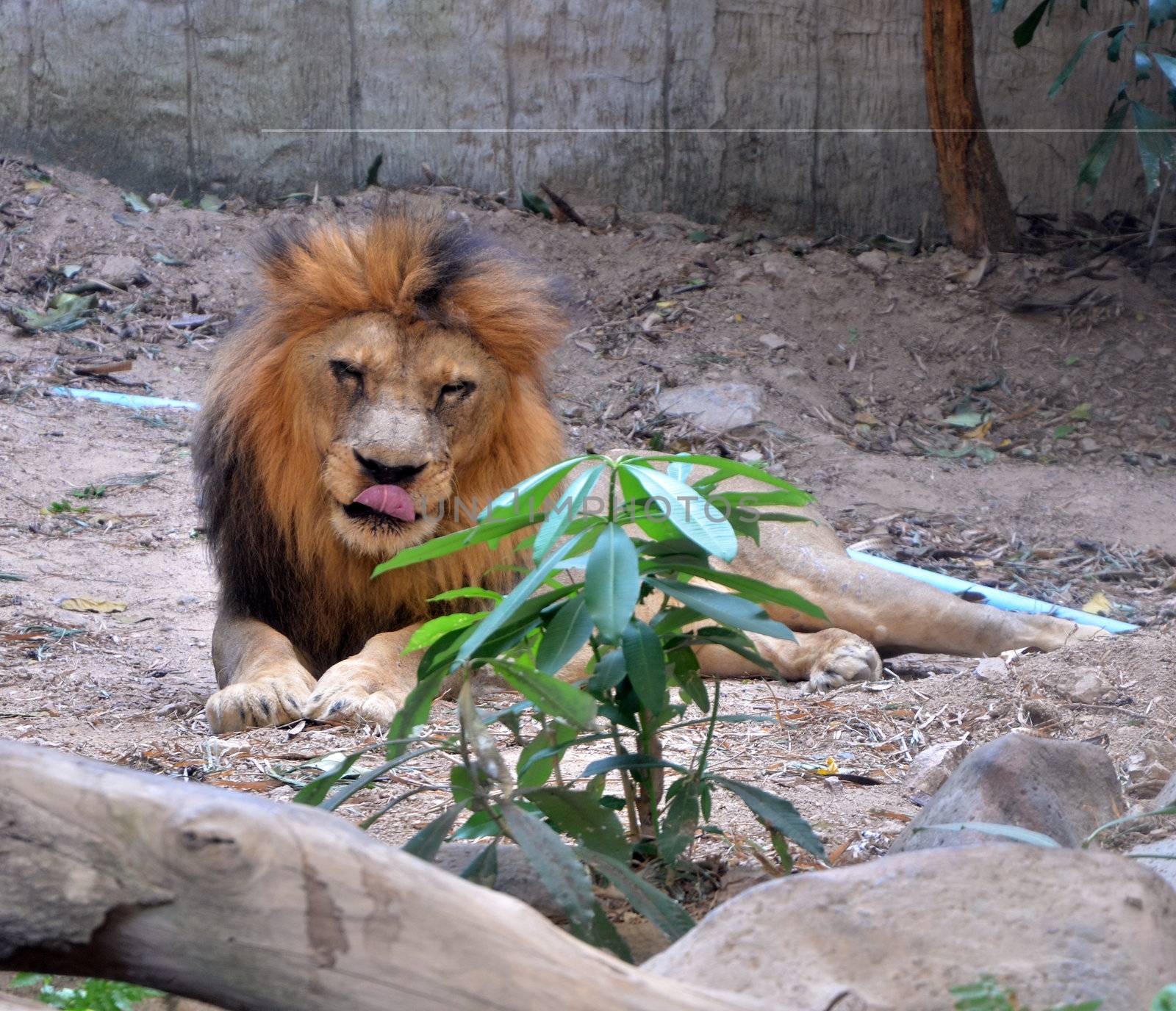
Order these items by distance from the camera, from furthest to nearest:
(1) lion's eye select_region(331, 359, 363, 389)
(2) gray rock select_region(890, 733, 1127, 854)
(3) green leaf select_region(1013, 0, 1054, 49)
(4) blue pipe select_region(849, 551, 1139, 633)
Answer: (3) green leaf select_region(1013, 0, 1054, 49) → (4) blue pipe select_region(849, 551, 1139, 633) → (1) lion's eye select_region(331, 359, 363, 389) → (2) gray rock select_region(890, 733, 1127, 854)

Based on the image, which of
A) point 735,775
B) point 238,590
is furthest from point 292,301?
point 735,775

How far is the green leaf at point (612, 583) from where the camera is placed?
5.13 feet

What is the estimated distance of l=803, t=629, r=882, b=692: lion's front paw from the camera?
388 centimetres

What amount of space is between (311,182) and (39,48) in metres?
1.56

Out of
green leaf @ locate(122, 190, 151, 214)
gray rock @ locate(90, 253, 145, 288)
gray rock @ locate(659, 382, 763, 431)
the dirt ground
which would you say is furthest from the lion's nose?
green leaf @ locate(122, 190, 151, 214)

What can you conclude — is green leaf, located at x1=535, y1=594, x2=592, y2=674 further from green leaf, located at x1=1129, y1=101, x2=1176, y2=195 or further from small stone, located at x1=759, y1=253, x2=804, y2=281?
small stone, located at x1=759, y1=253, x2=804, y2=281

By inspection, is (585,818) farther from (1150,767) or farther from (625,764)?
(1150,767)

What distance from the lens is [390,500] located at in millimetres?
3406

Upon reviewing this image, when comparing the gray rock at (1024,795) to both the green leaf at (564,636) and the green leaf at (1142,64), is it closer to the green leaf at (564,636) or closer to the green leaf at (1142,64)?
the green leaf at (564,636)

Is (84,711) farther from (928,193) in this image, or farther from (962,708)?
(928,193)

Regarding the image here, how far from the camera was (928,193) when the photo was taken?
7414 mm

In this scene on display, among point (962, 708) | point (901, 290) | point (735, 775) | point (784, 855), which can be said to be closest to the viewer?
point (784, 855)

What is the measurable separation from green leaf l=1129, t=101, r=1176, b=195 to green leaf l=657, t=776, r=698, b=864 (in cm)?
465

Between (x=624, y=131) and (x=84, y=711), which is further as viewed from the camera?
(x=624, y=131)
